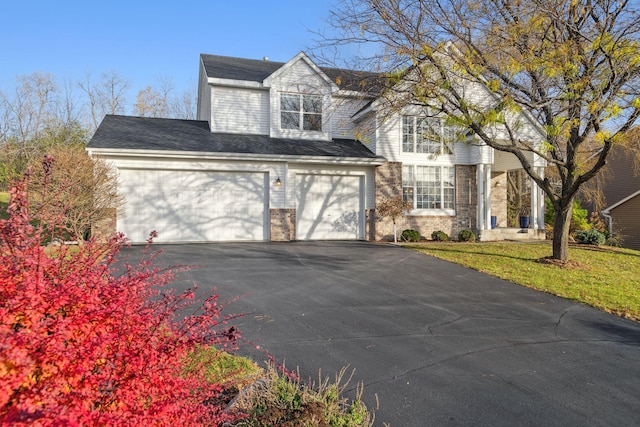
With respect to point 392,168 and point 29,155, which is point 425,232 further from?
point 29,155

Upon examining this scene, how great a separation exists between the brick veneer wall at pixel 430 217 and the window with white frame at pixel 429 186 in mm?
341

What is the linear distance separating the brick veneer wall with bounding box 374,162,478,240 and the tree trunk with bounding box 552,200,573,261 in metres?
5.73

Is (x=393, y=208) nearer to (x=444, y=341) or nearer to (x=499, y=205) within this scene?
→ (x=499, y=205)

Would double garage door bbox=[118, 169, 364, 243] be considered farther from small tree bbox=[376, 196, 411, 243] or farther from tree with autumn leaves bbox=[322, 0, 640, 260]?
tree with autumn leaves bbox=[322, 0, 640, 260]

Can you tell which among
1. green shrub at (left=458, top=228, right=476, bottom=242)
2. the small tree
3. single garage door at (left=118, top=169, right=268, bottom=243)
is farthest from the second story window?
green shrub at (left=458, top=228, right=476, bottom=242)

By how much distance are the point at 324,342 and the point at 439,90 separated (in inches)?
304

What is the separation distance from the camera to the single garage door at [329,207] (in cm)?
1606

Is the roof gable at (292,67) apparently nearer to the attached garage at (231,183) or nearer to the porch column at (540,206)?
the attached garage at (231,183)

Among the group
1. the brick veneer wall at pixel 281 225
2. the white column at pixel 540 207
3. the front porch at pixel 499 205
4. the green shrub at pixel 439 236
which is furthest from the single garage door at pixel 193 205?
the white column at pixel 540 207

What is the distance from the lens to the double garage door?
1406cm

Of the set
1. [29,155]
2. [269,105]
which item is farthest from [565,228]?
[29,155]

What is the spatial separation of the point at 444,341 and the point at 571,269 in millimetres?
7398

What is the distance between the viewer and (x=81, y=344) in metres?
1.99

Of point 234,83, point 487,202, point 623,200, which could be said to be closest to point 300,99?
point 234,83
